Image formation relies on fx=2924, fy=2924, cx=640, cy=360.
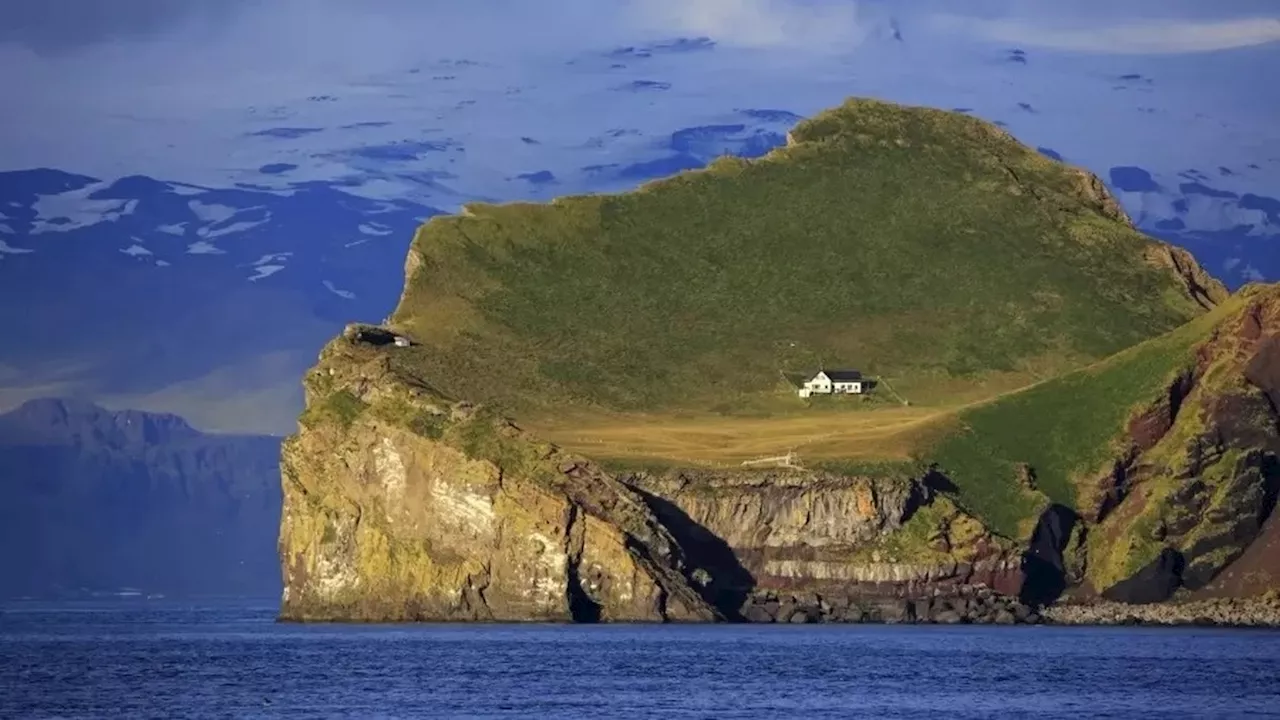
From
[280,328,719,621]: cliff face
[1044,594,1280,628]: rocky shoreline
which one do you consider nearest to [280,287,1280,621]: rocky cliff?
[280,328,719,621]: cliff face

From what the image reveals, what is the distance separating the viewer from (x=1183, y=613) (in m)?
194

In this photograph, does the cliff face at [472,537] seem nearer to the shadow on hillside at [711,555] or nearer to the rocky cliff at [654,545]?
the rocky cliff at [654,545]

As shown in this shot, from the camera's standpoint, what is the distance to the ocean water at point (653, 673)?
126m

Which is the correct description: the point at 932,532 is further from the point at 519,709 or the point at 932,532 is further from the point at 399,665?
the point at 519,709

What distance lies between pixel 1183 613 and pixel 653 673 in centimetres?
6228

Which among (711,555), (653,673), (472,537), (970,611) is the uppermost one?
(653,673)

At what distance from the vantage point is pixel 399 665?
148000 millimetres

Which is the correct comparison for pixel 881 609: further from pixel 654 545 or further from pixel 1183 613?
pixel 1183 613

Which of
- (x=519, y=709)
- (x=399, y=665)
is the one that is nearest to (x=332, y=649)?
(x=399, y=665)

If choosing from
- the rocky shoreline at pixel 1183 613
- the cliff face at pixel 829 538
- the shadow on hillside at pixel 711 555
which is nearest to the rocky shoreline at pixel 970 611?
the rocky shoreline at pixel 1183 613

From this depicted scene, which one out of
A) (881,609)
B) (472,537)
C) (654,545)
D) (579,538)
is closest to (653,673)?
(579,538)

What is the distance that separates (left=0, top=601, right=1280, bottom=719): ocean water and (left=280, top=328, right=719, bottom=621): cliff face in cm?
427

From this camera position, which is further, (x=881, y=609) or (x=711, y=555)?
(x=711, y=555)

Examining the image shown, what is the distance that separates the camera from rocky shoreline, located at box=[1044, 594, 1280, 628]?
191 metres
